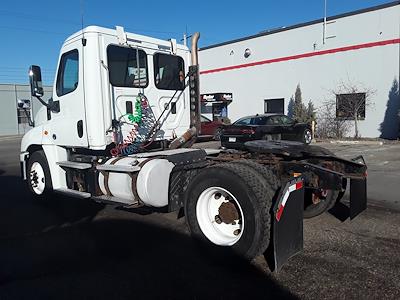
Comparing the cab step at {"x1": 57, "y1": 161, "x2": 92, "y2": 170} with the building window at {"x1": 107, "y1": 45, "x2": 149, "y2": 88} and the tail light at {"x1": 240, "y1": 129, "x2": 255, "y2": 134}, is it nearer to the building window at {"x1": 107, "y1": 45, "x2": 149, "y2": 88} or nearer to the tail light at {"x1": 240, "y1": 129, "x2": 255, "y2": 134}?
the building window at {"x1": 107, "y1": 45, "x2": 149, "y2": 88}

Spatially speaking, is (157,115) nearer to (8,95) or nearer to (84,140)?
(84,140)

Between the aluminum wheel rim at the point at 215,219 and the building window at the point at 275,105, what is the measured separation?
71.8ft

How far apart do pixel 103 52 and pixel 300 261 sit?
4.15m

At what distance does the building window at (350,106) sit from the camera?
21953 mm

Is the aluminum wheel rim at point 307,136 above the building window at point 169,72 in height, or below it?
below

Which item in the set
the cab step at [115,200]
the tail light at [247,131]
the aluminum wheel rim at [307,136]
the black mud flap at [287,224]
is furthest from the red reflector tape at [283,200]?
the aluminum wheel rim at [307,136]

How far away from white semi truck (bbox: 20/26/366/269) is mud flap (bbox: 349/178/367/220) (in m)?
0.02

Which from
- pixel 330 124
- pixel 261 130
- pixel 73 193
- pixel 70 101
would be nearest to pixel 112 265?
pixel 73 193

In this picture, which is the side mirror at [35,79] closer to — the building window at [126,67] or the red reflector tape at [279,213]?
the building window at [126,67]

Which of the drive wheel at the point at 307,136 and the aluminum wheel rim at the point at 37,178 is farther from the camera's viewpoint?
the drive wheel at the point at 307,136

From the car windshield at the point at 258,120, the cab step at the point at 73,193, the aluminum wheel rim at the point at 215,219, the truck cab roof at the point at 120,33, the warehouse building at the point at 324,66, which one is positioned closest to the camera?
the aluminum wheel rim at the point at 215,219

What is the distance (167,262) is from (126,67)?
131 inches

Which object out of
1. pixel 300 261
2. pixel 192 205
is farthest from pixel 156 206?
pixel 300 261

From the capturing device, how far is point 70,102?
6.71 m
